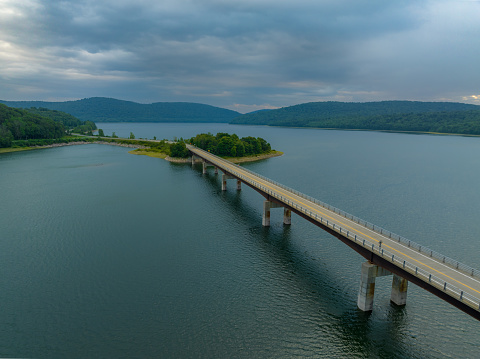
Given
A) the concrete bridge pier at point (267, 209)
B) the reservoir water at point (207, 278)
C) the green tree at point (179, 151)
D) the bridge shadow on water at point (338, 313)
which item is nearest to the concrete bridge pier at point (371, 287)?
the bridge shadow on water at point (338, 313)

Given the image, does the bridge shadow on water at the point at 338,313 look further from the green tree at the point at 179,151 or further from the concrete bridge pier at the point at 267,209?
the green tree at the point at 179,151

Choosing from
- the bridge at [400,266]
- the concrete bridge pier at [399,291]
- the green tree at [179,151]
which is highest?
the green tree at [179,151]

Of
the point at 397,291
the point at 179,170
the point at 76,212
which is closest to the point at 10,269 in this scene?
the point at 76,212

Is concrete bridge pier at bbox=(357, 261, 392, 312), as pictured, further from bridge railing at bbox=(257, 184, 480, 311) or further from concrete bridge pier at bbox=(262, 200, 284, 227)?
concrete bridge pier at bbox=(262, 200, 284, 227)

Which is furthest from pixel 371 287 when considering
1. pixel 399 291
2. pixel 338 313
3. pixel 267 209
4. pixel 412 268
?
pixel 267 209

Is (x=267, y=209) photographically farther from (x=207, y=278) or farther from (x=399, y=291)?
(x=399, y=291)
